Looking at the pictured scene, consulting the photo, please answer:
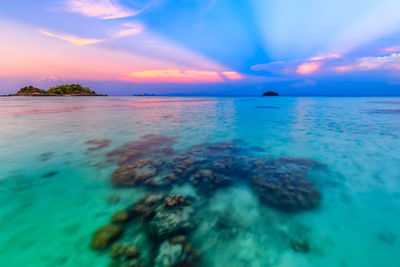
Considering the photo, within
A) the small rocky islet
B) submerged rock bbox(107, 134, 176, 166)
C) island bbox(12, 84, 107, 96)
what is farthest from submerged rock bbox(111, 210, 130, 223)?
island bbox(12, 84, 107, 96)

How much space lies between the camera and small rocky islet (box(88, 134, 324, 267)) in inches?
116

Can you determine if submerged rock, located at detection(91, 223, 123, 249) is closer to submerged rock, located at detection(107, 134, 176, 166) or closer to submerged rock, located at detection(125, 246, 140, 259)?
submerged rock, located at detection(125, 246, 140, 259)

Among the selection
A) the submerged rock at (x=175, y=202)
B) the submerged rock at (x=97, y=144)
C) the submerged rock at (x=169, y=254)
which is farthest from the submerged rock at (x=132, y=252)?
the submerged rock at (x=97, y=144)

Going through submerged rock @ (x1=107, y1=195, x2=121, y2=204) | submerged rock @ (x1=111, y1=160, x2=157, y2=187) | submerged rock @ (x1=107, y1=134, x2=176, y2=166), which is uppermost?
submerged rock @ (x1=111, y1=160, x2=157, y2=187)

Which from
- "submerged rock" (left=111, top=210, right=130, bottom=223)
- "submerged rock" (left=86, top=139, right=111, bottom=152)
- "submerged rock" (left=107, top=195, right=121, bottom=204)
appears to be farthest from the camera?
"submerged rock" (left=86, top=139, right=111, bottom=152)

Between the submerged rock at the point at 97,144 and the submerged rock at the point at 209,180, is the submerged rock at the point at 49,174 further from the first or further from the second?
the submerged rock at the point at 209,180

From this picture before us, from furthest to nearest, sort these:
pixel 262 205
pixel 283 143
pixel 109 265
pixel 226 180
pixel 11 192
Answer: pixel 283 143
pixel 226 180
pixel 11 192
pixel 262 205
pixel 109 265

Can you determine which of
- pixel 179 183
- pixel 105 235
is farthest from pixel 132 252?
pixel 179 183

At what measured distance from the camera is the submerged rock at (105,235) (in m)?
3.06

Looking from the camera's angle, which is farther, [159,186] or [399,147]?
[399,147]

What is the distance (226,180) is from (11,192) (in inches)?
251

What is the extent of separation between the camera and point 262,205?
418 centimetres

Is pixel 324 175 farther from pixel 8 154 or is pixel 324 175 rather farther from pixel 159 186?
pixel 8 154

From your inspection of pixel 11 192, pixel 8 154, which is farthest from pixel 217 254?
pixel 8 154
